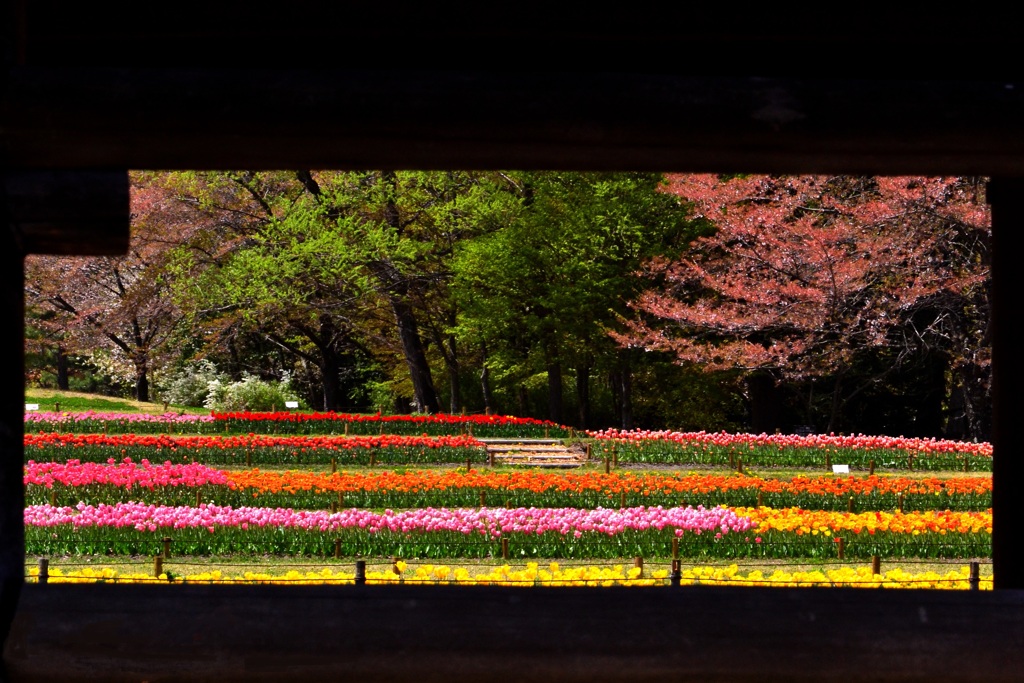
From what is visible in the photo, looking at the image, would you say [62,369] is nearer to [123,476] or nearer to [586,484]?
[123,476]

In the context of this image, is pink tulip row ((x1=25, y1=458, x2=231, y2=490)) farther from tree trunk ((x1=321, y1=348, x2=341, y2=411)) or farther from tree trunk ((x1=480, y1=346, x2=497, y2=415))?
tree trunk ((x1=321, y1=348, x2=341, y2=411))

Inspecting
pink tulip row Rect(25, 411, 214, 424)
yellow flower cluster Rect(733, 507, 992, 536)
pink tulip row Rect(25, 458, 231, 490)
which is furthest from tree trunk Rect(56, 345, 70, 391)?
→ yellow flower cluster Rect(733, 507, 992, 536)

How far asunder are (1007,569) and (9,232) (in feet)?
12.2

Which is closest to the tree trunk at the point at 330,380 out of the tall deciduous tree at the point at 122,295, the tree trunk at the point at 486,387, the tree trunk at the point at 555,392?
the tree trunk at the point at 486,387

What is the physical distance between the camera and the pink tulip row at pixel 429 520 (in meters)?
11.0

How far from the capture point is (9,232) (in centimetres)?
358

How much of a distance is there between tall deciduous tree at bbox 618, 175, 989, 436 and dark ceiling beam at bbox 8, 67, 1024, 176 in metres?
16.1

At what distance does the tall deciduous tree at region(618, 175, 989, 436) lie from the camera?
65.8 ft

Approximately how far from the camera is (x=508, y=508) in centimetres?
1276

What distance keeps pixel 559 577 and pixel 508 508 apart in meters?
4.17

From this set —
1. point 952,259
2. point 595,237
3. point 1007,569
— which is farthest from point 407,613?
point 595,237

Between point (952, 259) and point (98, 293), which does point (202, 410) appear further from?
point (952, 259)

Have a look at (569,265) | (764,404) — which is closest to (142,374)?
(569,265)

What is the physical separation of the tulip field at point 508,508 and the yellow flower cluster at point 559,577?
0.03 meters
